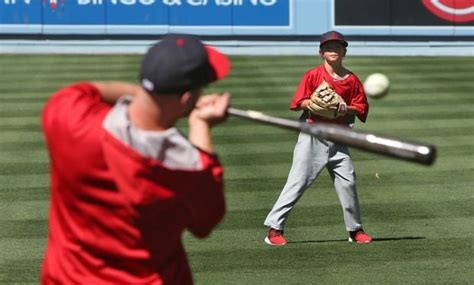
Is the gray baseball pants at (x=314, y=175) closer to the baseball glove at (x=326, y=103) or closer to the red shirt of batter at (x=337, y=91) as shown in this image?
the red shirt of batter at (x=337, y=91)

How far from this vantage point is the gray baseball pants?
31.0 feet

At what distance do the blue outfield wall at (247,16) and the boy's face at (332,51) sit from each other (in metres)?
17.0

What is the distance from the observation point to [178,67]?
3.77 m

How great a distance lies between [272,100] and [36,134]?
4.88m

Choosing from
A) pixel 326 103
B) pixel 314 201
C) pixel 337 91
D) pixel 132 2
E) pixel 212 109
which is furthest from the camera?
pixel 132 2

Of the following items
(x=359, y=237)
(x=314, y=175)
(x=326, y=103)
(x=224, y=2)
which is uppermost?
(x=326, y=103)

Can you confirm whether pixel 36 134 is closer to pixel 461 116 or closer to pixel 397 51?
pixel 461 116

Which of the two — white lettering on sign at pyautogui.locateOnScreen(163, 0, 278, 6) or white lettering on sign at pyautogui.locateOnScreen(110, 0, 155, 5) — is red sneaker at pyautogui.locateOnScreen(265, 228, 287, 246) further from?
white lettering on sign at pyautogui.locateOnScreen(110, 0, 155, 5)

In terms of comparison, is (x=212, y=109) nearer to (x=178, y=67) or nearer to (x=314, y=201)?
(x=178, y=67)

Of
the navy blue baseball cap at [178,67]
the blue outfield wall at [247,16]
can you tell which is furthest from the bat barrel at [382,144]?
the blue outfield wall at [247,16]

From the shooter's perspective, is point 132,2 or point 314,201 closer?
point 314,201

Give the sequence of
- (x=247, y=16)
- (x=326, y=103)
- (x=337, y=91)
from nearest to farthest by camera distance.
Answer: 1. (x=326, y=103)
2. (x=337, y=91)
3. (x=247, y=16)

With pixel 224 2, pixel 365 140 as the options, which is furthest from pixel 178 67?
pixel 224 2

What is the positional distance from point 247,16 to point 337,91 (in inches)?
685
